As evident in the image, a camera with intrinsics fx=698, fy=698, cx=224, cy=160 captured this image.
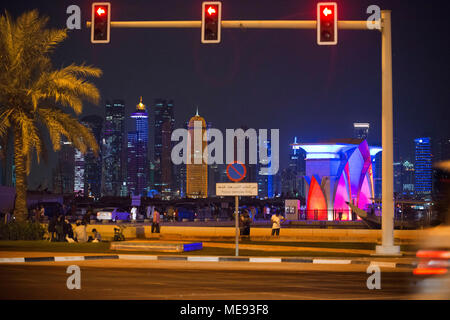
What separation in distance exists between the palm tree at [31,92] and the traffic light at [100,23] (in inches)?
340

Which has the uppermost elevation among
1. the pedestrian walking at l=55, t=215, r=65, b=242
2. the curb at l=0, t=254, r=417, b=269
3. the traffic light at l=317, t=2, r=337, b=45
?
the traffic light at l=317, t=2, r=337, b=45

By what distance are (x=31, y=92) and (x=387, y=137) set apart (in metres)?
14.1

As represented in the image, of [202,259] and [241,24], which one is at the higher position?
[241,24]

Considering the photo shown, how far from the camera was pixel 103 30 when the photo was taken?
63.2ft

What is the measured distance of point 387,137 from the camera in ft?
72.0

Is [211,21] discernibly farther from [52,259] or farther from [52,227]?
[52,227]

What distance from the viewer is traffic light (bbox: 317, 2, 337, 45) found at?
18.9 metres

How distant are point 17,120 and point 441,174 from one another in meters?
21.5

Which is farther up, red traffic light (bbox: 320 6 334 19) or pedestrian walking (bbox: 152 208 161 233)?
red traffic light (bbox: 320 6 334 19)

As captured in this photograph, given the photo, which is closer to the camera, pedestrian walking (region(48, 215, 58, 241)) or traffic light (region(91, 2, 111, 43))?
traffic light (region(91, 2, 111, 43))

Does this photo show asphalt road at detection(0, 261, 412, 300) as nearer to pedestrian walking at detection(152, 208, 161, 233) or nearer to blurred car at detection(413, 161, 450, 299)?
blurred car at detection(413, 161, 450, 299)

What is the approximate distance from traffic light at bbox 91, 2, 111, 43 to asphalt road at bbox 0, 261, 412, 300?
6.25 metres
